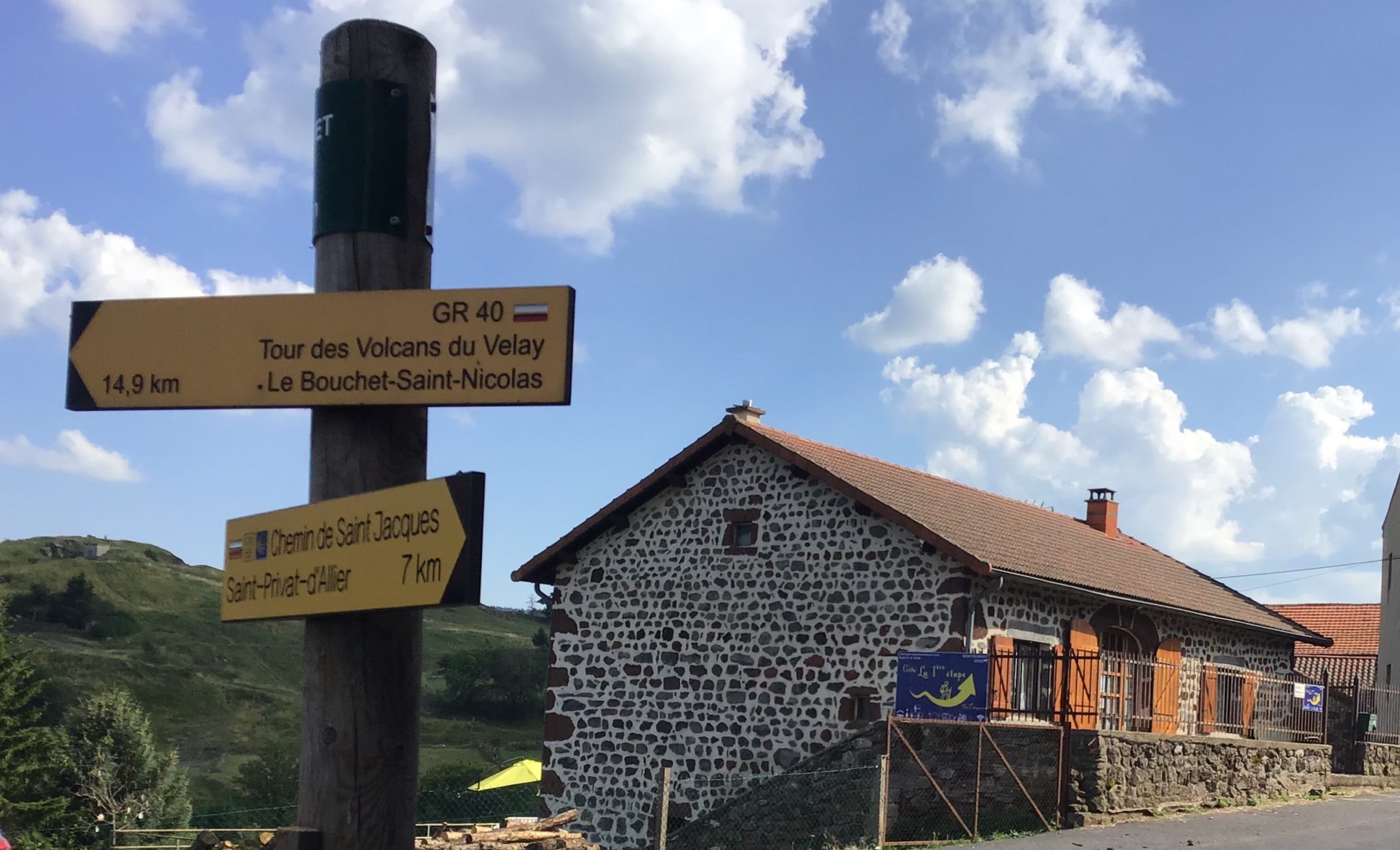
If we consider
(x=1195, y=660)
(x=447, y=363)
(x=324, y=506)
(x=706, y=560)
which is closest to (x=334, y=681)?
(x=324, y=506)

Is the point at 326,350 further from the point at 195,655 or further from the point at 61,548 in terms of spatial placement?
the point at 61,548

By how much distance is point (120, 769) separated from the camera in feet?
126

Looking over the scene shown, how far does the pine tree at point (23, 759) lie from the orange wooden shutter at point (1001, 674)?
24.8 metres

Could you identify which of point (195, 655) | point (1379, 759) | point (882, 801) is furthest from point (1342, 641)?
point (195, 655)

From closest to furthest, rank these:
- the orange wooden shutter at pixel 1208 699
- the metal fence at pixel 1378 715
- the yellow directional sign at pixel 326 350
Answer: the yellow directional sign at pixel 326 350
the orange wooden shutter at pixel 1208 699
the metal fence at pixel 1378 715

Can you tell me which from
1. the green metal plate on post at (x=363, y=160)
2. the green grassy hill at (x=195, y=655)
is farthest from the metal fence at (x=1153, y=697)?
the green grassy hill at (x=195, y=655)

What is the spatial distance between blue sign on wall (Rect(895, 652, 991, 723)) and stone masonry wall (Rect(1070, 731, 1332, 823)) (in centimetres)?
124

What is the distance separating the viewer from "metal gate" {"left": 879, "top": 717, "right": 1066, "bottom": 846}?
14.7 metres

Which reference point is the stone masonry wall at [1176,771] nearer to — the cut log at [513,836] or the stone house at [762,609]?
Result: the stone house at [762,609]

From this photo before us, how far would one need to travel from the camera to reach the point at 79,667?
70.2 metres

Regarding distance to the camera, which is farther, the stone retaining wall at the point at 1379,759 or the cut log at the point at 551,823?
the stone retaining wall at the point at 1379,759

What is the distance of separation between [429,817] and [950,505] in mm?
11454

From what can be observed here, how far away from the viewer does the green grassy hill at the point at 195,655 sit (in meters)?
56.9

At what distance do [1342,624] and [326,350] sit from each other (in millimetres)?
39236
